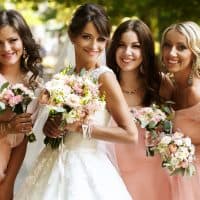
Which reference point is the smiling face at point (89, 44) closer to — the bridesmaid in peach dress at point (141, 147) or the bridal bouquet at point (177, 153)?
the bridesmaid in peach dress at point (141, 147)

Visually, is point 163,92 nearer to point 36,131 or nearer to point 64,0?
point 36,131

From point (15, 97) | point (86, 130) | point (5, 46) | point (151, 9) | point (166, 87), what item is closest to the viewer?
point (86, 130)

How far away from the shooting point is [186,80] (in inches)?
191

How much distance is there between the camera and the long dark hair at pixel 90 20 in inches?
173

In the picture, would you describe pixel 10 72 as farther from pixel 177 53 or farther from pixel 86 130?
pixel 177 53

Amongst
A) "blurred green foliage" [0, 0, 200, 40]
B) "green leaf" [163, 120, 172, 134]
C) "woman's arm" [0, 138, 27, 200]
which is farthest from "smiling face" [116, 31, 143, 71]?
"blurred green foliage" [0, 0, 200, 40]

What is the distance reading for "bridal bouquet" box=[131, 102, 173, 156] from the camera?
4.67m

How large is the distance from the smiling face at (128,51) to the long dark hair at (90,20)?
397 millimetres

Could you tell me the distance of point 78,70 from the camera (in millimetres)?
4531

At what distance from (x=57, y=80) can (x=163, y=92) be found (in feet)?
4.52

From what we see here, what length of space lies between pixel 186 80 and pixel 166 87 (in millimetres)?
327

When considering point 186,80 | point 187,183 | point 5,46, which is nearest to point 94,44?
point 5,46

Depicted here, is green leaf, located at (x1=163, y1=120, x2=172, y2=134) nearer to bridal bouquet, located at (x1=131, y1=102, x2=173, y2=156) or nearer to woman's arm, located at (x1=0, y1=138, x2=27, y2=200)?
bridal bouquet, located at (x1=131, y1=102, x2=173, y2=156)

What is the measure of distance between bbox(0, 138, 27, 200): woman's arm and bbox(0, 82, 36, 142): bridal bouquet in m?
0.62
